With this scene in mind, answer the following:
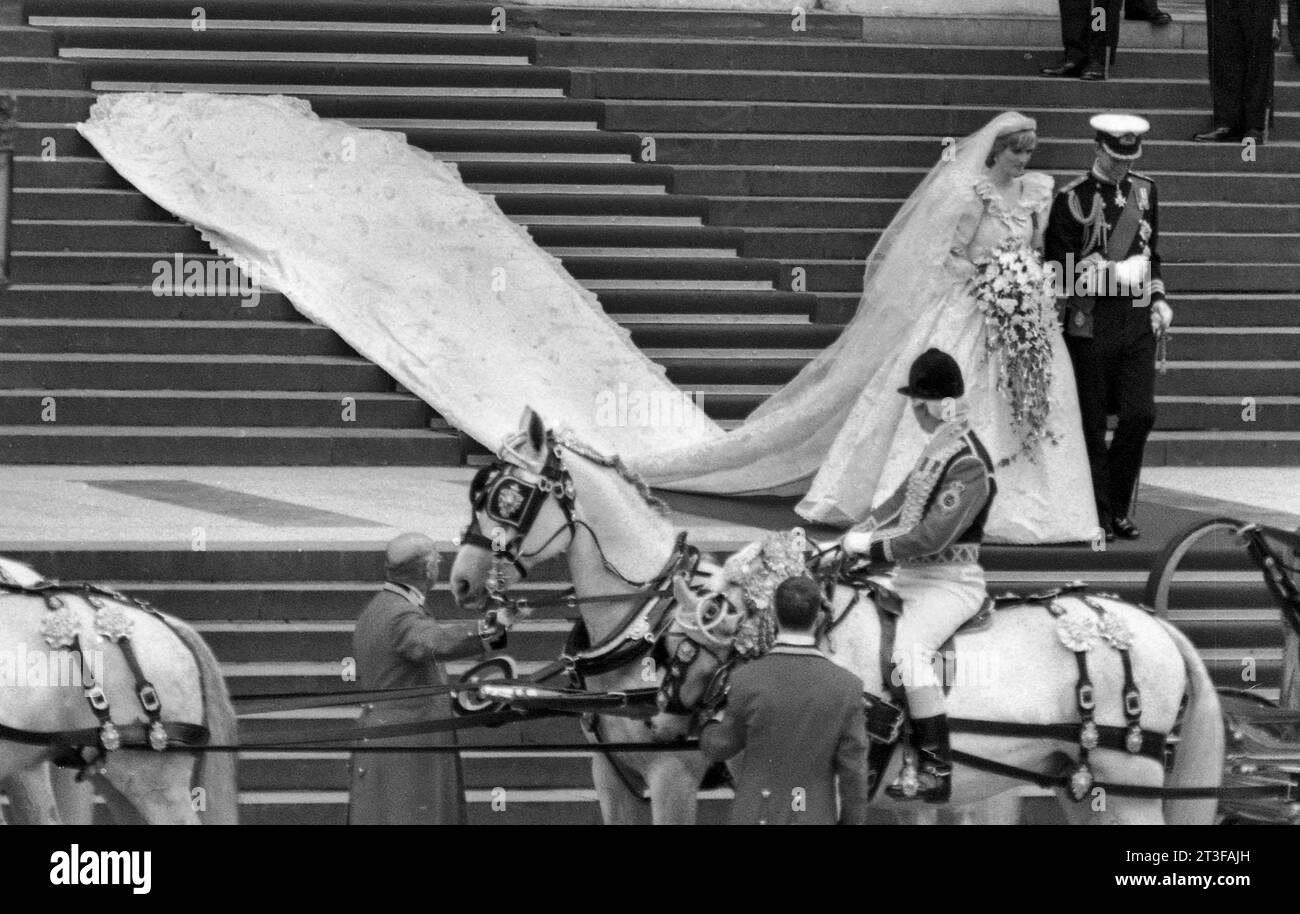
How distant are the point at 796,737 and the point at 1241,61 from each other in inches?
380

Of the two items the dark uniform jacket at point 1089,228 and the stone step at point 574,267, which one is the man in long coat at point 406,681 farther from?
the stone step at point 574,267

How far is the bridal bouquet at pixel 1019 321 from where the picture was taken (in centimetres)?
1060

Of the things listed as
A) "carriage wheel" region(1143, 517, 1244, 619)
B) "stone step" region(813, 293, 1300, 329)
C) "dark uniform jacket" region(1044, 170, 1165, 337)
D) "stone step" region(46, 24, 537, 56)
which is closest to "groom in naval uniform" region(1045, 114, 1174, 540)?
"dark uniform jacket" region(1044, 170, 1165, 337)

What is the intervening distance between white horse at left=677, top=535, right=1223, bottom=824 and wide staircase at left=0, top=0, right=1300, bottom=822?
132 inches

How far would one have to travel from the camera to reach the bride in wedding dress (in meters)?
10.7

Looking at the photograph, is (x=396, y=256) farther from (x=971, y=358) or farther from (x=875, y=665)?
(x=875, y=665)

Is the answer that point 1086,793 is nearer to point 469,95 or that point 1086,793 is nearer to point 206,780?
point 206,780

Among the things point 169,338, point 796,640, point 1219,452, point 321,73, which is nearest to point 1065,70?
point 1219,452
